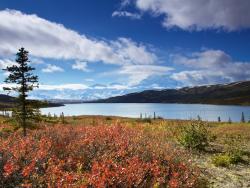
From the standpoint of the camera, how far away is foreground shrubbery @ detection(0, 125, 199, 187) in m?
8.91

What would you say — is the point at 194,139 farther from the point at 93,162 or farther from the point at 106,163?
the point at 106,163

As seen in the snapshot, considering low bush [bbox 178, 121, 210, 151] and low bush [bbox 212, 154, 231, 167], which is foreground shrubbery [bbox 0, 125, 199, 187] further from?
low bush [bbox 178, 121, 210, 151]

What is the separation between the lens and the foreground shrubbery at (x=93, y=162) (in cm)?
891

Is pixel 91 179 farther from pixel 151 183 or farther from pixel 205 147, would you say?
pixel 205 147

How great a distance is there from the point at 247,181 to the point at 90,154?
20.3 feet

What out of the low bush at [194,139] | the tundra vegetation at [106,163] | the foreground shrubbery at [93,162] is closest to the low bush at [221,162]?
the tundra vegetation at [106,163]

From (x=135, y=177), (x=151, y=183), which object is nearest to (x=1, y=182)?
(x=135, y=177)

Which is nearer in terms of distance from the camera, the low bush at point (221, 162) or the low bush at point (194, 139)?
the low bush at point (221, 162)

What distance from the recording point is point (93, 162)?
37.4 feet

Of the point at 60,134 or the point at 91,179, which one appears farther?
the point at 60,134

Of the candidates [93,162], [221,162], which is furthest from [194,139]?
[93,162]

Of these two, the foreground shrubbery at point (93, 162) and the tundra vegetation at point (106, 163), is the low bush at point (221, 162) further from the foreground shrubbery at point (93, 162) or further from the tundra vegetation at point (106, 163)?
the foreground shrubbery at point (93, 162)

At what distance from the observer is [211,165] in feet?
56.1

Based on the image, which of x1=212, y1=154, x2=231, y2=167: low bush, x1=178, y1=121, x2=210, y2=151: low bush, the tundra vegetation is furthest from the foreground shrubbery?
x1=178, y1=121, x2=210, y2=151: low bush
